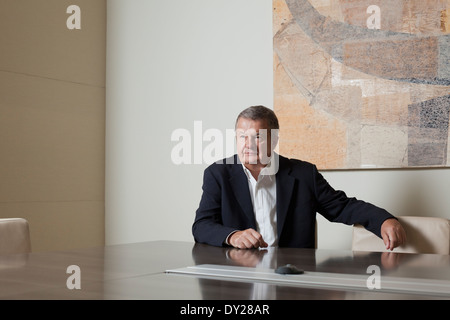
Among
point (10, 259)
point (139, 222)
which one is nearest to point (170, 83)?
point (139, 222)

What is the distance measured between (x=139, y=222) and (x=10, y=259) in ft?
8.86

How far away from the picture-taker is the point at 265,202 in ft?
9.74

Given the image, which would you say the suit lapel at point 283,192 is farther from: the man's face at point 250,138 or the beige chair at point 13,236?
the beige chair at point 13,236

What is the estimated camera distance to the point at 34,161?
4.47 metres

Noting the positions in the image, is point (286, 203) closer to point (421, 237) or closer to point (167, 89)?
point (421, 237)

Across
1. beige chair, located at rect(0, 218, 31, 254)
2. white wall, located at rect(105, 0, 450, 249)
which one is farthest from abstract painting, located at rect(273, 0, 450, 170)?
beige chair, located at rect(0, 218, 31, 254)

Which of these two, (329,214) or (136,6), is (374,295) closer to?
(329,214)

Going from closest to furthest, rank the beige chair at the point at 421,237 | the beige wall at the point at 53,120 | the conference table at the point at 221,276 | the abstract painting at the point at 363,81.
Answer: the conference table at the point at 221,276 < the beige chair at the point at 421,237 < the abstract painting at the point at 363,81 < the beige wall at the point at 53,120

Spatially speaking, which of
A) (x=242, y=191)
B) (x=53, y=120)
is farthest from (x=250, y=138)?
(x=53, y=120)

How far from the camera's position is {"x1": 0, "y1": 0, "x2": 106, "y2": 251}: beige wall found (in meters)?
4.30

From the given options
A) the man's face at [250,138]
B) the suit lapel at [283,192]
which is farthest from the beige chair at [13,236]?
the suit lapel at [283,192]

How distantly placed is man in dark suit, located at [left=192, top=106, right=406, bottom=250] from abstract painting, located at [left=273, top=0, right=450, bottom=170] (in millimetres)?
783

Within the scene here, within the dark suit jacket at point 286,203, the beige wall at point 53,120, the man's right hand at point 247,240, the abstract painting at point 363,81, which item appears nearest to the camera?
the man's right hand at point 247,240

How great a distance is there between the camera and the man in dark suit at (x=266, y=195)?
2.90 m
